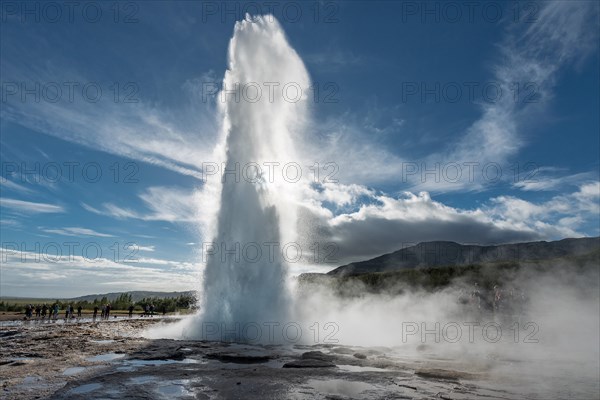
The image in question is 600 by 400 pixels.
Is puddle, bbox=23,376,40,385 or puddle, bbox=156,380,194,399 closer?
puddle, bbox=156,380,194,399

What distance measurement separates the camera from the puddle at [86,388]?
853 cm

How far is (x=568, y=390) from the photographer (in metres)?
9.48

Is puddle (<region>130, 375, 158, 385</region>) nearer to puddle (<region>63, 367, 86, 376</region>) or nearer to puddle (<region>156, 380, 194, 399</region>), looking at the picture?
puddle (<region>156, 380, 194, 399</region>)

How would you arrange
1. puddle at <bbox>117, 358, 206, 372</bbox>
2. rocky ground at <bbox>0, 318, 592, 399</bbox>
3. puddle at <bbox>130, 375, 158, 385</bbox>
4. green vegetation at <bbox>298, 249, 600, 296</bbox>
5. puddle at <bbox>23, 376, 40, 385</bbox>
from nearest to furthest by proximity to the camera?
rocky ground at <bbox>0, 318, 592, 399</bbox>, puddle at <bbox>23, 376, 40, 385</bbox>, puddle at <bbox>130, 375, 158, 385</bbox>, puddle at <bbox>117, 358, 206, 372</bbox>, green vegetation at <bbox>298, 249, 600, 296</bbox>

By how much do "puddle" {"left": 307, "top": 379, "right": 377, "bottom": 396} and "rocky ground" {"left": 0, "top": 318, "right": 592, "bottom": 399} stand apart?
2cm

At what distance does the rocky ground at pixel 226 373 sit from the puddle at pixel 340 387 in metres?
0.02

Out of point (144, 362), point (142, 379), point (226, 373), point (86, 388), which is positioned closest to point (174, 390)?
point (142, 379)

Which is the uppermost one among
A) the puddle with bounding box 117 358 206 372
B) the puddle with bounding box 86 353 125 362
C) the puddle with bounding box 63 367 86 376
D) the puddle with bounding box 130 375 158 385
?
the puddle with bounding box 130 375 158 385

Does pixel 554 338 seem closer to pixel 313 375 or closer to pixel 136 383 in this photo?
pixel 313 375

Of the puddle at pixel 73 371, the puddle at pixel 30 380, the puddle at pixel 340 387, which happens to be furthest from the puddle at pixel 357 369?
the puddle at pixel 30 380

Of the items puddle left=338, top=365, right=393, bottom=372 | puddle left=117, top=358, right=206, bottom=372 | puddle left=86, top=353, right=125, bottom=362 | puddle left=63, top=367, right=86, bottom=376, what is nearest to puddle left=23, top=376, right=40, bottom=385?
puddle left=63, top=367, right=86, bottom=376

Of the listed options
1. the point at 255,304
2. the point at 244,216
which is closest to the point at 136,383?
the point at 255,304

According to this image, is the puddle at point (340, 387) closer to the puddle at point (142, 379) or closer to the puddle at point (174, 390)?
the puddle at point (174, 390)

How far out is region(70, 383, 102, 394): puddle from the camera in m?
8.53
